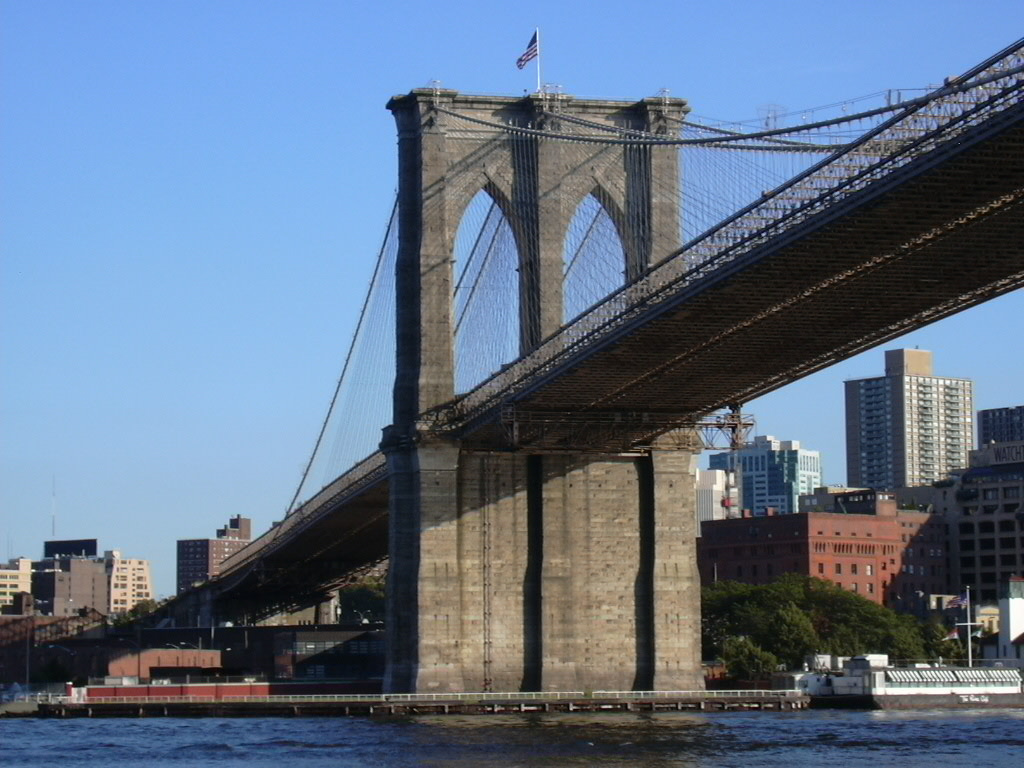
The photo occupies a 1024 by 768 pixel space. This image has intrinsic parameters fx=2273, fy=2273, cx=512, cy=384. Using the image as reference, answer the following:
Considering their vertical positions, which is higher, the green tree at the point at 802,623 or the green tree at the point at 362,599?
the green tree at the point at 362,599

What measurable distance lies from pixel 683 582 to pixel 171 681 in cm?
2478

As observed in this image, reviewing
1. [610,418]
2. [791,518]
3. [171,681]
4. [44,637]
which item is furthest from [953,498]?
[610,418]

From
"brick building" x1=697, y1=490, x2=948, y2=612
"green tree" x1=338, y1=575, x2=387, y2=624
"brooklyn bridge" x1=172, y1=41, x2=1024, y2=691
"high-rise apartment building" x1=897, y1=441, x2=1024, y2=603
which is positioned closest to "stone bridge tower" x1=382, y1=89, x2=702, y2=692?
"brooklyn bridge" x1=172, y1=41, x2=1024, y2=691

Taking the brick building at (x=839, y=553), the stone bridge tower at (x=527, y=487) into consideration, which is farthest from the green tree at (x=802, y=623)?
the stone bridge tower at (x=527, y=487)

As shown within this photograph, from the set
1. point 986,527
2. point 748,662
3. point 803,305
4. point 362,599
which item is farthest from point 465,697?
point 362,599

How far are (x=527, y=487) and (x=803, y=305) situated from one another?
824 inches

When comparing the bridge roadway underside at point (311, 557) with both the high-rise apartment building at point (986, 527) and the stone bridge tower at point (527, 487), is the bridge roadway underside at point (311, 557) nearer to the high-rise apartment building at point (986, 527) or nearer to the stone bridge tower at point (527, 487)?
the stone bridge tower at point (527, 487)

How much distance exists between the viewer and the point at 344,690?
→ 82500mm

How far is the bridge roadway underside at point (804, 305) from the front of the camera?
46.4m

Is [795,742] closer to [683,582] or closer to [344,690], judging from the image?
[683,582]

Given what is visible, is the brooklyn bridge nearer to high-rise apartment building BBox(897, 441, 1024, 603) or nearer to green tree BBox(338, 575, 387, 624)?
high-rise apartment building BBox(897, 441, 1024, 603)

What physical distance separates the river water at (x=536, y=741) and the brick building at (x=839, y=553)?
55247 mm

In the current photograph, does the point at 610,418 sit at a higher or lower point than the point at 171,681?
higher

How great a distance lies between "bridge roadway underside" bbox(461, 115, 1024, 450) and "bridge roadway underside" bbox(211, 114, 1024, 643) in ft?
0.15
